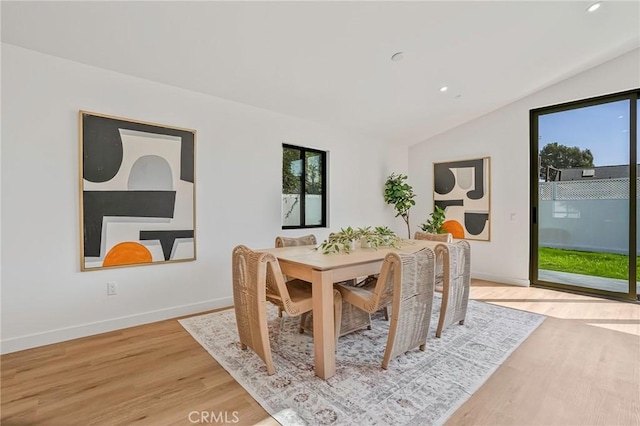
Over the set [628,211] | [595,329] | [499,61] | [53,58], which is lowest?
[595,329]

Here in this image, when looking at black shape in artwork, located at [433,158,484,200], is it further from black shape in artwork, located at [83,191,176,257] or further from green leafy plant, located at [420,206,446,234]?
black shape in artwork, located at [83,191,176,257]

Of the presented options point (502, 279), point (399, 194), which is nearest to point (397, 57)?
point (399, 194)

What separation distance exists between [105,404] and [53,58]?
8.85ft

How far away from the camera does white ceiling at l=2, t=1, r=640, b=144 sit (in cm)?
226

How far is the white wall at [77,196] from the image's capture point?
7.89 ft

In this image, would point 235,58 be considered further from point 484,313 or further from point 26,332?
point 484,313

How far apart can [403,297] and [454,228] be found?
3.67m

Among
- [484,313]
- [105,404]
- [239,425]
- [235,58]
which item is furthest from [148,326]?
[484,313]

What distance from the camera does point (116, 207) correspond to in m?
2.81

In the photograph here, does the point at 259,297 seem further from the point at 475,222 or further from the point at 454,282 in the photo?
the point at 475,222

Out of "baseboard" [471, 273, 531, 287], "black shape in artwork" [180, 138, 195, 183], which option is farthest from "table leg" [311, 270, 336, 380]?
"baseboard" [471, 273, 531, 287]

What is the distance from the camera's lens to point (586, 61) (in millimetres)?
3762

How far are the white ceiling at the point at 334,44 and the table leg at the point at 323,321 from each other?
2020 mm

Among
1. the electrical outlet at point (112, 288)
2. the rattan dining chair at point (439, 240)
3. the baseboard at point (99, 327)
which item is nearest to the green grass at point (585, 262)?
the rattan dining chair at point (439, 240)
